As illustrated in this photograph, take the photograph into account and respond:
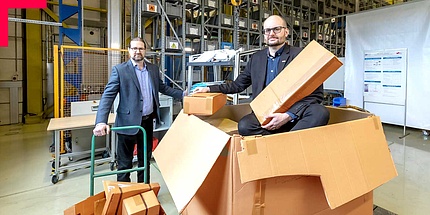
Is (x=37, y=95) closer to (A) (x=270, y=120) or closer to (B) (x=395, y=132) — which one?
(A) (x=270, y=120)

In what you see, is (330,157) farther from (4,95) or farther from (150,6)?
(4,95)

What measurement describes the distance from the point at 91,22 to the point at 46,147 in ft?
11.7

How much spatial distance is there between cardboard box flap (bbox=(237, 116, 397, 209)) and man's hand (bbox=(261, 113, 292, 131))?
25cm

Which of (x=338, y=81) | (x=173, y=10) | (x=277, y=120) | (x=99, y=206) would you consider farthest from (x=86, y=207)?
(x=338, y=81)

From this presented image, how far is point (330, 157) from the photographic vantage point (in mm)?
1057

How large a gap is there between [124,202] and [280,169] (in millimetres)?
986

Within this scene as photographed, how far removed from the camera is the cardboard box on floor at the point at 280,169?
0.95 metres

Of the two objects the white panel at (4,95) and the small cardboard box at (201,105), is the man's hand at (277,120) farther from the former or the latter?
the white panel at (4,95)

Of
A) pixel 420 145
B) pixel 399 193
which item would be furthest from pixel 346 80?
pixel 399 193

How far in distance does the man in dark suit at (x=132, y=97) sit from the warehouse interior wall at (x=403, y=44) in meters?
4.91

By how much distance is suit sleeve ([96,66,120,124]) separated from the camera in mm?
1929

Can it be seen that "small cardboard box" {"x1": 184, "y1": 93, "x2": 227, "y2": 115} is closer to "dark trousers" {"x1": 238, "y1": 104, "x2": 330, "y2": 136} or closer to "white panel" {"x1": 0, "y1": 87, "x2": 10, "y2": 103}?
"dark trousers" {"x1": 238, "y1": 104, "x2": 330, "y2": 136}

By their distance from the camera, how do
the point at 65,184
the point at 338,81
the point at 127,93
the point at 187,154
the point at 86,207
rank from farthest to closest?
the point at 338,81 < the point at 65,184 < the point at 127,93 < the point at 86,207 < the point at 187,154

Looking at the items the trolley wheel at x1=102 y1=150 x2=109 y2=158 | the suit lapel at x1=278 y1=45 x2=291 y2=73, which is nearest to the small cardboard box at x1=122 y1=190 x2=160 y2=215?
the suit lapel at x1=278 y1=45 x2=291 y2=73
